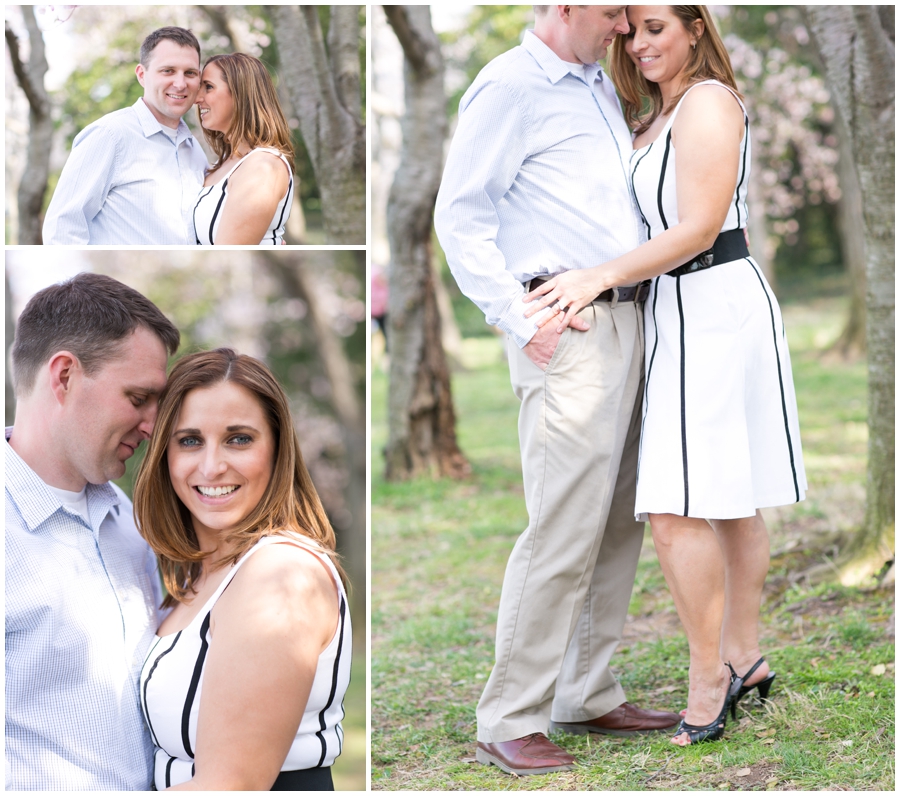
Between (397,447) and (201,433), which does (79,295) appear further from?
(397,447)

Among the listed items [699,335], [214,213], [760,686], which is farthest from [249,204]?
[760,686]

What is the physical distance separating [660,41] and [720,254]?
2.01 ft

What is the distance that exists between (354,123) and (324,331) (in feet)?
30.0

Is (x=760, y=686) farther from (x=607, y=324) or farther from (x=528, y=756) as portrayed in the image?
(x=607, y=324)

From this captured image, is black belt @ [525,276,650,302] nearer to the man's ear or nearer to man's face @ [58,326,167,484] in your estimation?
man's face @ [58,326,167,484]

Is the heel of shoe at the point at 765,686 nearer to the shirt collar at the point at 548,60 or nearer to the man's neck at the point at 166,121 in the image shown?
the shirt collar at the point at 548,60

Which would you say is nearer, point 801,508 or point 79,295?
point 79,295

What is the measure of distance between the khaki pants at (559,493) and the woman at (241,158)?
807mm

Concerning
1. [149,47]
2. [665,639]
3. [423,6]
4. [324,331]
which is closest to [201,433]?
[149,47]

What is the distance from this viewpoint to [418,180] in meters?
6.29

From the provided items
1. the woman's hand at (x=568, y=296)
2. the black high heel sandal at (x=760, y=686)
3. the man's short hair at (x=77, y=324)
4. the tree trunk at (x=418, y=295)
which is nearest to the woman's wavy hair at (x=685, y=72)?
the woman's hand at (x=568, y=296)

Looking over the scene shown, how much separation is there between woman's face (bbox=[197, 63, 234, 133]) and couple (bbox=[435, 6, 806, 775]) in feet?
2.04

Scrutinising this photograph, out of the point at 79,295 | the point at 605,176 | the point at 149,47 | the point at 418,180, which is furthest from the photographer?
the point at 418,180

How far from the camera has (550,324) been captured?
2555 millimetres
